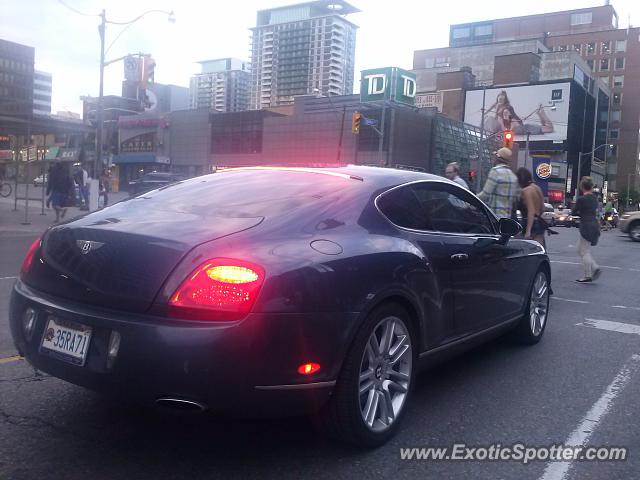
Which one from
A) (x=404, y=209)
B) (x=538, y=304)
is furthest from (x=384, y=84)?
(x=404, y=209)

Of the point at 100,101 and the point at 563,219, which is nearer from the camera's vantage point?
the point at 100,101

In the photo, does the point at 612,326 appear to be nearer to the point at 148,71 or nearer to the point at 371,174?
the point at 371,174

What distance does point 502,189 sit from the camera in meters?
8.01

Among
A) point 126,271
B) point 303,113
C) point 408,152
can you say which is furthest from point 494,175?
point 303,113

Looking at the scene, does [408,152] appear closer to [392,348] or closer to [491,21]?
[392,348]

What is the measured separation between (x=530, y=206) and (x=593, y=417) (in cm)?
490

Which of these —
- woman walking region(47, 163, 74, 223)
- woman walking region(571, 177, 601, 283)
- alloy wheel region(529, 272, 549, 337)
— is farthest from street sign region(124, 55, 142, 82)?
alloy wheel region(529, 272, 549, 337)

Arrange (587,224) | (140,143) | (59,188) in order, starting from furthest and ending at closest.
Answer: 1. (140,143)
2. (59,188)
3. (587,224)

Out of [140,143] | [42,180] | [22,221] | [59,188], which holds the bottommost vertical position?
[22,221]

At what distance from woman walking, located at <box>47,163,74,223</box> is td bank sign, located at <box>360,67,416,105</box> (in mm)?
40108

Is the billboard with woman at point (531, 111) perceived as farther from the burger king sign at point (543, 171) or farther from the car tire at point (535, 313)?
the car tire at point (535, 313)

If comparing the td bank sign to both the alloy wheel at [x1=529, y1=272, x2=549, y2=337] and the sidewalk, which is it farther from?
the alloy wheel at [x1=529, y1=272, x2=549, y2=337]

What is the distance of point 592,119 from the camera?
3688 inches

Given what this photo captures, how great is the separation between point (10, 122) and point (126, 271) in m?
19.8
